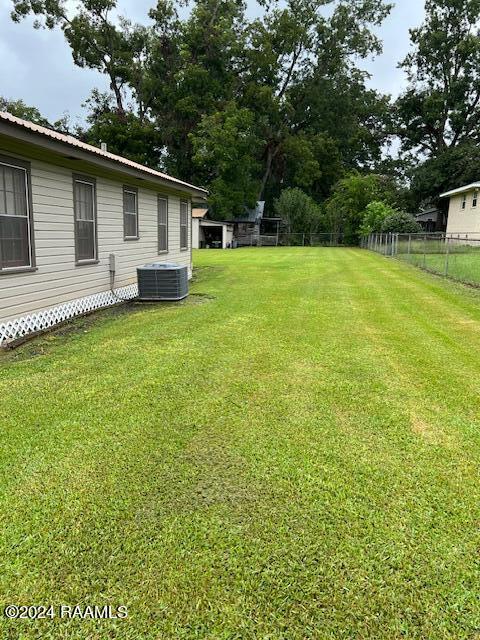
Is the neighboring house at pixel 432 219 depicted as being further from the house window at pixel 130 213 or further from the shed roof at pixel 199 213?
the house window at pixel 130 213

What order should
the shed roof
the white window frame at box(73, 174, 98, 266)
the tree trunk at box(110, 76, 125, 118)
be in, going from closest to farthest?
1. the white window frame at box(73, 174, 98, 266)
2. the shed roof
3. the tree trunk at box(110, 76, 125, 118)

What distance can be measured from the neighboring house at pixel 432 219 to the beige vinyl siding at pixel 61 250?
112ft

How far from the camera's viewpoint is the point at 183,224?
43.9ft

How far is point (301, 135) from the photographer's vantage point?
42.4 m

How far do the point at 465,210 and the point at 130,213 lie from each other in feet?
83.2

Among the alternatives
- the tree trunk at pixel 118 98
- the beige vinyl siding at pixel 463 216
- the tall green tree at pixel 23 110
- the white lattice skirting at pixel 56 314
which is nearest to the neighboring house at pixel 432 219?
the beige vinyl siding at pixel 463 216

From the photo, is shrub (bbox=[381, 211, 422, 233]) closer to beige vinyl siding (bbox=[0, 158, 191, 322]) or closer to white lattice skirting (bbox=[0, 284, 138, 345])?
beige vinyl siding (bbox=[0, 158, 191, 322])

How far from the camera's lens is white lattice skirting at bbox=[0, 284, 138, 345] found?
5773mm

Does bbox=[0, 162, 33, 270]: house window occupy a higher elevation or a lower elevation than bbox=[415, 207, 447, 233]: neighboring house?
lower

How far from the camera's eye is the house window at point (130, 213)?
9188 mm

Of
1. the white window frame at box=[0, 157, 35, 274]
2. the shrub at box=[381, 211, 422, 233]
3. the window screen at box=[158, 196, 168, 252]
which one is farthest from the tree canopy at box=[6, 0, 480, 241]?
the white window frame at box=[0, 157, 35, 274]

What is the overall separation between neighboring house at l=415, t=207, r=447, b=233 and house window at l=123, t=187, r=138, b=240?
33561mm

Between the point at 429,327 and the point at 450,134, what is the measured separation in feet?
129

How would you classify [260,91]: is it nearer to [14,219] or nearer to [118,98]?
[118,98]
